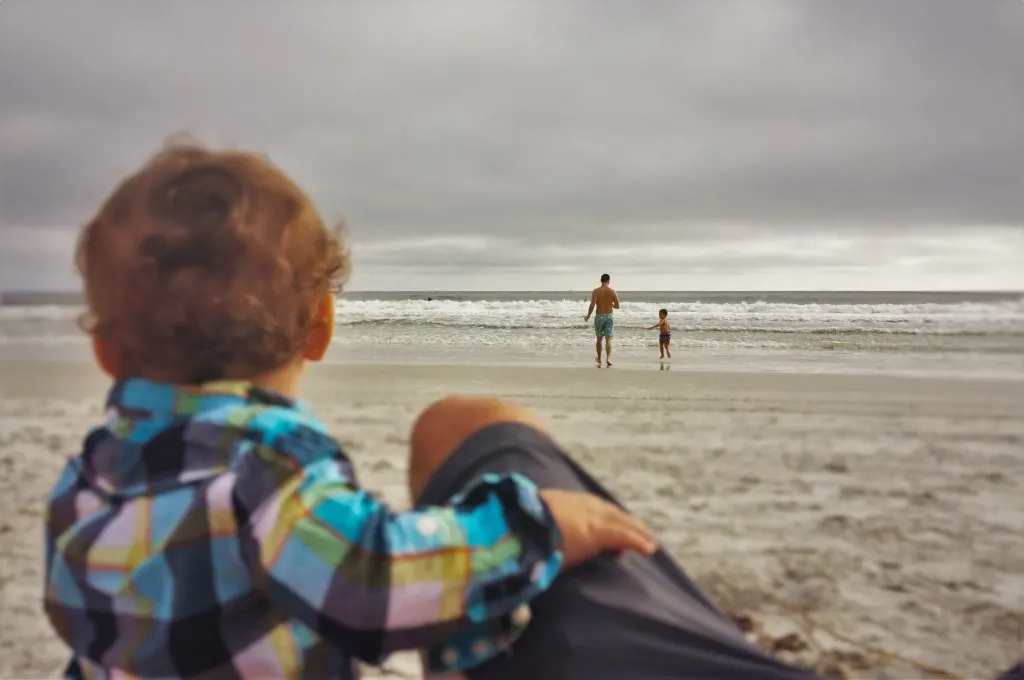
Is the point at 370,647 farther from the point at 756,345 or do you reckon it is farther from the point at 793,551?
the point at 756,345

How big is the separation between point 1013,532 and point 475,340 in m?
11.6

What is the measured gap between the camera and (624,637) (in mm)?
954

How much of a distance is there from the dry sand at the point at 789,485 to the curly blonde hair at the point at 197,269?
1.43m

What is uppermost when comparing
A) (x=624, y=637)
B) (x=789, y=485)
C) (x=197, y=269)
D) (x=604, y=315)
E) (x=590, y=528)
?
(x=197, y=269)

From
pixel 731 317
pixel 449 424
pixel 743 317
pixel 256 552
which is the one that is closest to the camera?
pixel 256 552

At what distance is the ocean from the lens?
1012 cm

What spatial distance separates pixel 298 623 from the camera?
881 millimetres

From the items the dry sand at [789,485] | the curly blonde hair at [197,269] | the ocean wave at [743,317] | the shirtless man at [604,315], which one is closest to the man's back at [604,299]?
the shirtless man at [604,315]

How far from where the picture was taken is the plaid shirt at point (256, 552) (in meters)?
0.81

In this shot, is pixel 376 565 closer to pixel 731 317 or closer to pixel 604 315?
pixel 604 315

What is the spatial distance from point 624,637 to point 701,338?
13277mm

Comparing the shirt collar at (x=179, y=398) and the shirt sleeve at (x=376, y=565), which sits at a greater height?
the shirt collar at (x=179, y=398)

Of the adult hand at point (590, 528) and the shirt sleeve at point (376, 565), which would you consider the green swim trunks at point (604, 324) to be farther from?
the shirt sleeve at point (376, 565)

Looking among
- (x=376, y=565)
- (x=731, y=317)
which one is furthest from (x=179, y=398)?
(x=731, y=317)
